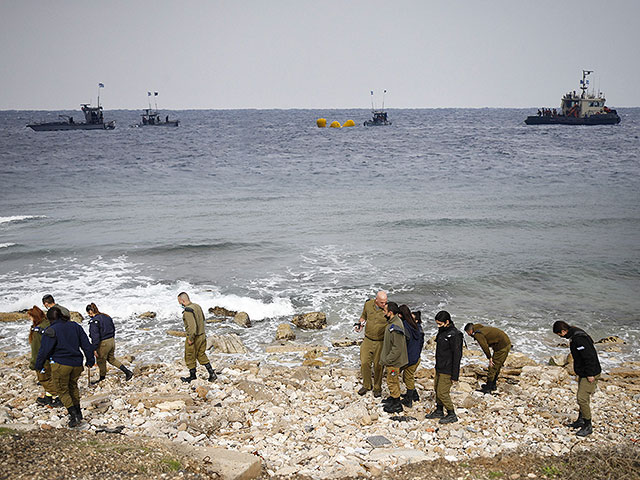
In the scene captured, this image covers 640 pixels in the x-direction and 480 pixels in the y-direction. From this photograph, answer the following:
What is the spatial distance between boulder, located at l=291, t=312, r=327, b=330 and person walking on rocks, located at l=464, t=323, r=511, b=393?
5.65 meters

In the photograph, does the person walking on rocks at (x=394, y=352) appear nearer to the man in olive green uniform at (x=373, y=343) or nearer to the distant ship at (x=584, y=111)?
the man in olive green uniform at (x=373, y=343)

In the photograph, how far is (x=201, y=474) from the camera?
6.21 metres

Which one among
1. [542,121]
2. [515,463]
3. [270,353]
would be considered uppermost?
[542,121]

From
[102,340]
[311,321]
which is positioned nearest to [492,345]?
[311,321]

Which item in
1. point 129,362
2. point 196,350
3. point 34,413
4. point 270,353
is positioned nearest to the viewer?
point 34,413

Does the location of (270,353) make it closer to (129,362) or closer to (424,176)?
(129,362)

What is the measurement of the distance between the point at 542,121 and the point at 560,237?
86034 millimetres

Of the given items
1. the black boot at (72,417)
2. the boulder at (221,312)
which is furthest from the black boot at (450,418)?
the boulder at (221,312)

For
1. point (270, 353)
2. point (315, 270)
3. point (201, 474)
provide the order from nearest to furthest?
point (201, 474) → point (270, 353) → point (315, 270)

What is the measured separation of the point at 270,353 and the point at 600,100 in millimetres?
95551

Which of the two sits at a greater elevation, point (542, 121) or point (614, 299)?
point (542, 121)

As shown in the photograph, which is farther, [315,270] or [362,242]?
[362,242]

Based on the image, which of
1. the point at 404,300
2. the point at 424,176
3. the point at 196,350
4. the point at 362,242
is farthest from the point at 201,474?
the point at 424,176

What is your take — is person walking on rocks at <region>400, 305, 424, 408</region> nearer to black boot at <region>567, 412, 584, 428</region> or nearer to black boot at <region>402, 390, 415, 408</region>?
black boot at <region>402, 390, 415, 408</region>
